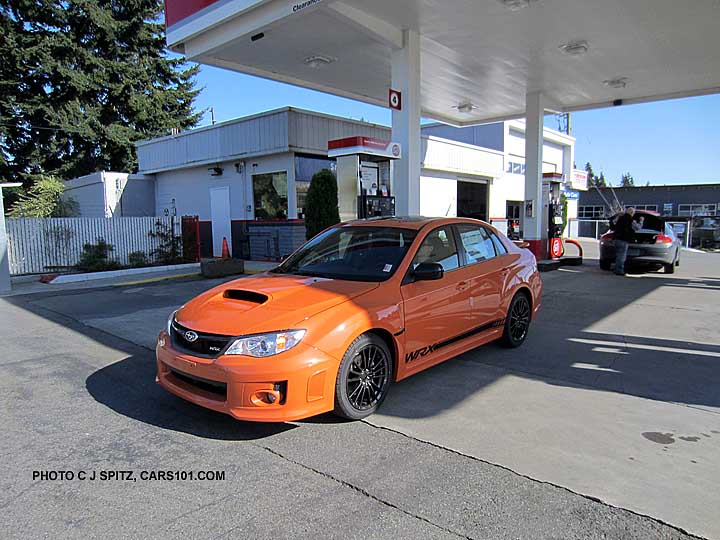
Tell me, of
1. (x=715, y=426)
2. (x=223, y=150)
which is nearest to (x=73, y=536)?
(x=715, y=426)

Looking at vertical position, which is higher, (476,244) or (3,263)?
(476,244)

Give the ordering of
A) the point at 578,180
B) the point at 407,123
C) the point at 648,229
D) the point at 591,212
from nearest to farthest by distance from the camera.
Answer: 1. the point at 407,123
2. the point at 648,229
3. the point at 578,180
4. the point at 591,212

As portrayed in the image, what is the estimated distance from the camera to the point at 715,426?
363cm

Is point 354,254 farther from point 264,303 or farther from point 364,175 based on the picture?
point 364,175

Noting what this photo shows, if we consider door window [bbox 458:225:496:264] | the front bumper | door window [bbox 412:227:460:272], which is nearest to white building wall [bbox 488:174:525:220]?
door window [bbox 458:225:496:264]

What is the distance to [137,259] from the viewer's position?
1430cm

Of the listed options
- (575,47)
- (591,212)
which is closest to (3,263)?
(575,47)

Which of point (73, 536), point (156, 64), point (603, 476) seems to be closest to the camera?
point (73, 536)

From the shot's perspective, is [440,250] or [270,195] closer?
[440,250]

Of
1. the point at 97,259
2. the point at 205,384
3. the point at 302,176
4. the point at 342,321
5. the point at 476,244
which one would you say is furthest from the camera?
the point at 302,176

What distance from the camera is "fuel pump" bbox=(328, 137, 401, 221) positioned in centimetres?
898

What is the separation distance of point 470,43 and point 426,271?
301 inches

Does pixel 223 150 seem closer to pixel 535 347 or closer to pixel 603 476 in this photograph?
pixel 535 347

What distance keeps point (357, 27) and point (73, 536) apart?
8.54 metres
